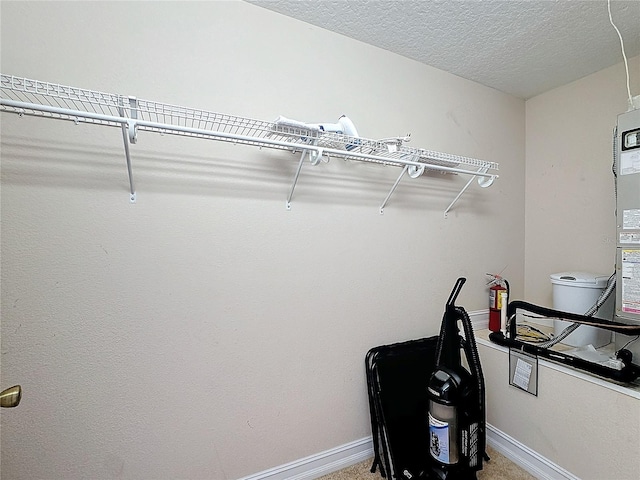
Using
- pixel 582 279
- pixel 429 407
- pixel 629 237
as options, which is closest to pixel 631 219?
pixel 629 237

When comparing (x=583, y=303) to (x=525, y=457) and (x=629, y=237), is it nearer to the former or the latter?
(x=629, y=237)

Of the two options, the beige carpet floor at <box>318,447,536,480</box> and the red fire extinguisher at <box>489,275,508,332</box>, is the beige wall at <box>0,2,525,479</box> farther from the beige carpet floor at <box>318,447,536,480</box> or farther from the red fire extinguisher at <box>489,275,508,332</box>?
the red fire extinguisher at <box>489,275,508,332</box>

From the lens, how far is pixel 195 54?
53.3 inches

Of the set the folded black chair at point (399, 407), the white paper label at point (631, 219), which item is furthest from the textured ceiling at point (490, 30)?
the folded black chair at point (399, 407)

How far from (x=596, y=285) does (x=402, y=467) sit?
5.05 feet

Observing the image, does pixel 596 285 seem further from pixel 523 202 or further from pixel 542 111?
pixel 542 111

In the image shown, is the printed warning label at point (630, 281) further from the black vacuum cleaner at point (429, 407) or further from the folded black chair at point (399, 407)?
the folded black chair at point (399, 407)

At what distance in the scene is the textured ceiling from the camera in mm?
1482

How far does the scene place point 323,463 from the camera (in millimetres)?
1609

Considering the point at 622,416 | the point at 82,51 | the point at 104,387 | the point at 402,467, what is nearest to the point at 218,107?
the point at 82,51

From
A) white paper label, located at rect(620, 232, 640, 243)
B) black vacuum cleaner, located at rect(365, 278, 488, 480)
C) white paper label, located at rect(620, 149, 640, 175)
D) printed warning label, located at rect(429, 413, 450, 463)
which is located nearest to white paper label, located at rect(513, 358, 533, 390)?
black vacuum cleaner, located at rect(365, 278, 488, 480)

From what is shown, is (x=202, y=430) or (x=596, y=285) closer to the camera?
(x=202, y=430)

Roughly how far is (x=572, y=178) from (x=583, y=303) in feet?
2.96

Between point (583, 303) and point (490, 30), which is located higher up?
point (490, 30)
